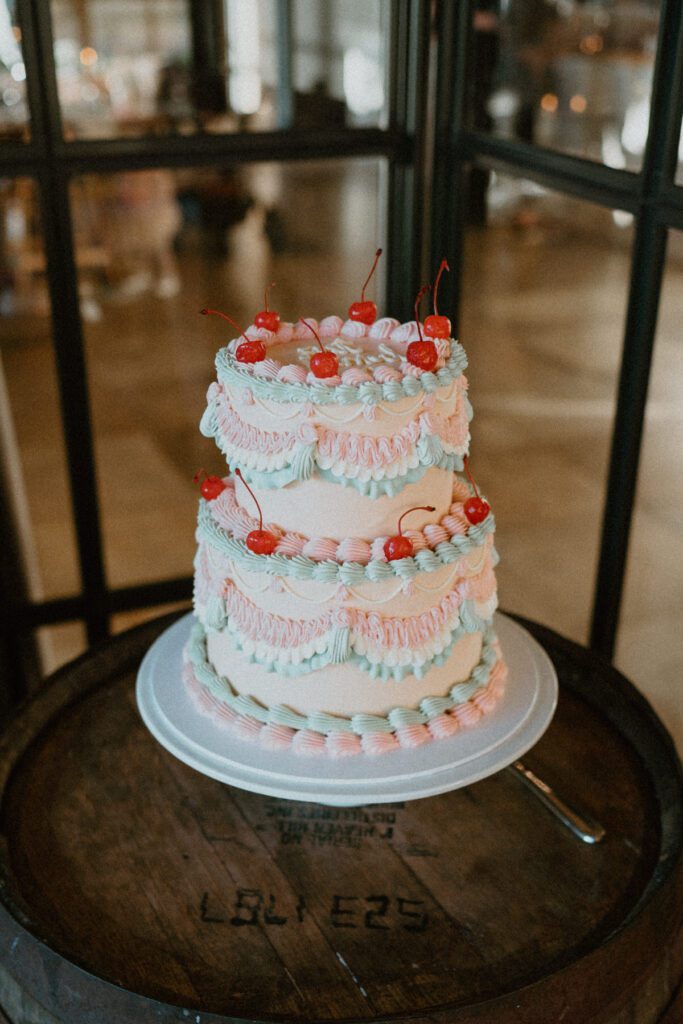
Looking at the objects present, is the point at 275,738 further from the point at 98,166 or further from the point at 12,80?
the point at 12,80

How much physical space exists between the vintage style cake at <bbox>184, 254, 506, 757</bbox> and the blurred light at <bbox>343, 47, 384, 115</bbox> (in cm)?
101

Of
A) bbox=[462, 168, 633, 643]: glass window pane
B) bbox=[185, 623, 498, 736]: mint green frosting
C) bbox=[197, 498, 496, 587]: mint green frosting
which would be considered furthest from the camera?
bbox=[462, 168, 633, 643]: glass window pane

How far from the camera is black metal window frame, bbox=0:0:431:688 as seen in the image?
2219 millimetres

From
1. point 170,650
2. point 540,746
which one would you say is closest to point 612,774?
point 540,746

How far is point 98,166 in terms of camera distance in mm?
2297

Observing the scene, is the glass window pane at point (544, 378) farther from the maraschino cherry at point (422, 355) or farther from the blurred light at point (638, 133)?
the maraschino cherry at point (422, 355)

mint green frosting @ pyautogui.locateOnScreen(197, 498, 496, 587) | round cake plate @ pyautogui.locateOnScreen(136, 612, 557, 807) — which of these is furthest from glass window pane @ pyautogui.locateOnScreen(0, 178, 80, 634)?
mint green frosting @ pyautogui.locateOnScreen(197, 498, 496, 587)

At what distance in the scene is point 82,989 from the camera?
4.67ft

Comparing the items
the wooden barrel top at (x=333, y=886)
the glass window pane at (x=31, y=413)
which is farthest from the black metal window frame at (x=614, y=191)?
the glass window pane at (x=31, y=413)

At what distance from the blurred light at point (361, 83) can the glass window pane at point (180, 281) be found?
3.86 ft

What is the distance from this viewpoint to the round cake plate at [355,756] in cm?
158

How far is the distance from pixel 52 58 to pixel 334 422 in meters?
1.17

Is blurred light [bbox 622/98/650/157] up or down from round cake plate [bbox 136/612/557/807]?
up

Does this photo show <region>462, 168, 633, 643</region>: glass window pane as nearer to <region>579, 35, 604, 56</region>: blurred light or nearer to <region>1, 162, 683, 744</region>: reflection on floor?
<region>1, 162, 683, 744</region>: reflection on floor
